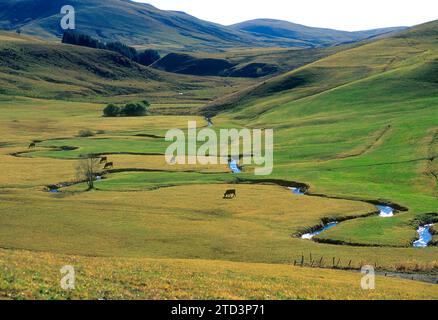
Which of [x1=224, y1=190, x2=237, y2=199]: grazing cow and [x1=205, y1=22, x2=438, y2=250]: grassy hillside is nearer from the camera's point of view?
[x1=205, y1=22, x2=438, y2=250]: grassy hillside

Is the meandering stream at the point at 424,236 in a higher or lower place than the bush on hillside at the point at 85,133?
lower

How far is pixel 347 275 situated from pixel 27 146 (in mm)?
105752

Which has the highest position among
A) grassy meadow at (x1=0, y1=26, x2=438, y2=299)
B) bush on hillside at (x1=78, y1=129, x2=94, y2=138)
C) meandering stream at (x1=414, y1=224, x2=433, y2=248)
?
bush on hillside at (x1=78, y1=129, x2=94, y2=138)

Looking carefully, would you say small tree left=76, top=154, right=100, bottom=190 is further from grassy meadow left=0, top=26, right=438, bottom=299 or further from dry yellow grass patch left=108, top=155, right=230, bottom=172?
dry yellow grass patch left=108, top=155, right=230, bottom=172

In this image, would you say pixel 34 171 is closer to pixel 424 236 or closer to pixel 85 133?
pixel 85 133

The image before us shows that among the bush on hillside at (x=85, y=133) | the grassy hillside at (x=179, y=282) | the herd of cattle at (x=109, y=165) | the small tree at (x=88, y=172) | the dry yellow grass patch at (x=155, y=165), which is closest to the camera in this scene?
the grassy hillside at (x=179, y=282)

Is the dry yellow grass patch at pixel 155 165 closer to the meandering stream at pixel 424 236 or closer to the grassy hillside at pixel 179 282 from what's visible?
the meandering stream at pixel 424 236

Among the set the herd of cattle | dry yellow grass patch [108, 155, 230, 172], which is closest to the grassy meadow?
dry yellow grass patch [108, 155, 230, 172]

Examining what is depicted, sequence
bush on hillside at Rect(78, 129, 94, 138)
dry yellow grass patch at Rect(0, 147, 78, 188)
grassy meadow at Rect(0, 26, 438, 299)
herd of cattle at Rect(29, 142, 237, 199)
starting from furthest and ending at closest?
bush on hillside at Rect(78, 129, 94, 138) → dry yellow grass patch at Rect(0, 147, 78, 188) → herd of cattle at Rect(29, 142, 237, 199) → grassy meadow at Rect(0, 26, 438, 299)

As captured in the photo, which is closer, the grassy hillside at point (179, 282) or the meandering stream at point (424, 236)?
the grassy hillside at point (179, 282)

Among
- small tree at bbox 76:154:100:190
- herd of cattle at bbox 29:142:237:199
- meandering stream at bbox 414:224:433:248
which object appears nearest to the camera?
meandering stream at bbox 414:224:433:248

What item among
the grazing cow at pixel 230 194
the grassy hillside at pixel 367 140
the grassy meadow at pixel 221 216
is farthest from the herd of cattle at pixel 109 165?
the grassy hillside at pixel 367 140

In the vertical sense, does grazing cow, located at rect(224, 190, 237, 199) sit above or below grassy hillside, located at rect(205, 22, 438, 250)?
below
